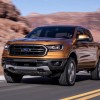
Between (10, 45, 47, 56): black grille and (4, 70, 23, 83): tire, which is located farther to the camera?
(4, 70, 23, 83): tire

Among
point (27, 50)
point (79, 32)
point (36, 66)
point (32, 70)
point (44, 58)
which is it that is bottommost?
point (32, 70)

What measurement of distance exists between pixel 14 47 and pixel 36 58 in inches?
33.2

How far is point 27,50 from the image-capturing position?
1328 centimetres

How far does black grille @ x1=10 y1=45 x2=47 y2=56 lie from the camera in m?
13.1

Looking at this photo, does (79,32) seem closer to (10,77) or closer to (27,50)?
(27,50)

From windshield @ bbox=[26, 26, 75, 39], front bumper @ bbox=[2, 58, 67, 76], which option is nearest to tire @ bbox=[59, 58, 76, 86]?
front bumper @ bbox=[2, 58, 67, 76]

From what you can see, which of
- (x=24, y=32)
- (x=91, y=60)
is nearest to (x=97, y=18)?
(x=24, y=32)

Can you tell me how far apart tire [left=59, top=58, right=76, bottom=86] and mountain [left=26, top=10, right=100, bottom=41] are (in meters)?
103

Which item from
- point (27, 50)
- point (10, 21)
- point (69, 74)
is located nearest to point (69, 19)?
point (10, 21)

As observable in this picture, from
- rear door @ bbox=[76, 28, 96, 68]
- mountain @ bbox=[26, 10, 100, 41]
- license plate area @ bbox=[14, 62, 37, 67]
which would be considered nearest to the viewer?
license plate area @ bbox=[14, 62, 37, 67]

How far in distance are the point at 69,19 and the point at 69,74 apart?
114267mm

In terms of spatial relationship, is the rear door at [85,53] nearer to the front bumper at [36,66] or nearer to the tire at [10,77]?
the front bumper at [36,66]

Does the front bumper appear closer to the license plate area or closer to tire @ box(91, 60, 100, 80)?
the license plate area

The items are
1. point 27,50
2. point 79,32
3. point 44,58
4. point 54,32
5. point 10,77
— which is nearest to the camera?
point 44,58
